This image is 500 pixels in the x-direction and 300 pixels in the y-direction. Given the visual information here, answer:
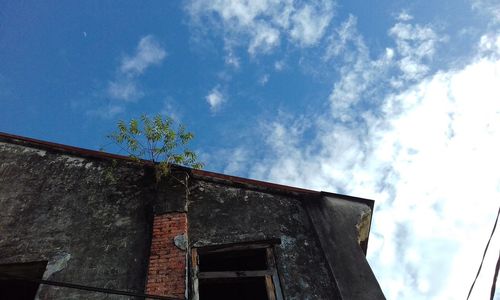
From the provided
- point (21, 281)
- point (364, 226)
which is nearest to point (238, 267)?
point (364, 226)

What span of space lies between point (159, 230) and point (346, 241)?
2739 mm

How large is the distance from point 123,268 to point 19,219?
1.95 m

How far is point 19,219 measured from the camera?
5.91m

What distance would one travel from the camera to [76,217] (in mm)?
5957

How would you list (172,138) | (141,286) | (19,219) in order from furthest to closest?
(172,138) < (19,219) < (141,286)

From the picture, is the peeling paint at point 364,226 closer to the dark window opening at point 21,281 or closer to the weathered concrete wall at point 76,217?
the weathered concrete wall at point 76,217

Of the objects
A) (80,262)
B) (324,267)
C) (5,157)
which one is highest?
(5,157)

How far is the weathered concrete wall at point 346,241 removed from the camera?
5.27 m

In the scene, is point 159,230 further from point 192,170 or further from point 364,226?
point 364,226

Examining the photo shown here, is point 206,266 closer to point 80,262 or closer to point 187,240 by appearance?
point 187,240

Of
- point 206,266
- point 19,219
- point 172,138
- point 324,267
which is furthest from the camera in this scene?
point 206,266

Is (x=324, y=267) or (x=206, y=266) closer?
(x=324, y=267)

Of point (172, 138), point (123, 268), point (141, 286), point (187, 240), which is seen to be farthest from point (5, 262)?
point (172, 138)

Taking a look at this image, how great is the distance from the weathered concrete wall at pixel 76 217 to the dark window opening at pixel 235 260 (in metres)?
1.08
